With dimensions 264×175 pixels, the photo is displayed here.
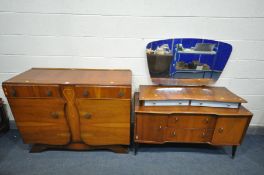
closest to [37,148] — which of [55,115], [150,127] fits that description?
[55,115]

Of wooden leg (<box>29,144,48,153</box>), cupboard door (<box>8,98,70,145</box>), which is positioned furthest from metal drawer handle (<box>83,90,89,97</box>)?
wooden leg (<box>29,144,48,153</box>)

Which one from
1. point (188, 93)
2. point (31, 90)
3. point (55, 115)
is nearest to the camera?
point (31, 90)

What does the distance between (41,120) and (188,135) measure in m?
1.47

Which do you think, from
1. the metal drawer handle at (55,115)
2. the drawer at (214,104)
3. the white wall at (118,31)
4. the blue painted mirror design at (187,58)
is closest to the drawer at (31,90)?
the metal drawer handle at (55,115)

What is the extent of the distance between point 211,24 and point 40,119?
6.53 feet

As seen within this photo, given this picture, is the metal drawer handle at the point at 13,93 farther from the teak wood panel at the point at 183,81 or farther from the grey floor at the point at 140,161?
the teak wood panel at the point at 183,81

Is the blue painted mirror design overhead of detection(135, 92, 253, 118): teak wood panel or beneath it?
overhead

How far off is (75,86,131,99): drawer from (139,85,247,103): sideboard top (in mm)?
187

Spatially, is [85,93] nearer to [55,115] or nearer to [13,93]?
[55,115]

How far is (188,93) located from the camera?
Result: 166cm

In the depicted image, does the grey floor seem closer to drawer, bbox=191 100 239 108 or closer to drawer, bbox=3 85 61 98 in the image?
drawer, bbox=191 100 239 108

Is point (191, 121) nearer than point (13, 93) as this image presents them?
No

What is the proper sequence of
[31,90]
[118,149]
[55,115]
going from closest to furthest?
[31,90], [55,115], [118,149]

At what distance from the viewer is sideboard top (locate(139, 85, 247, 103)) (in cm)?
155
